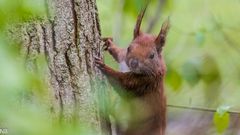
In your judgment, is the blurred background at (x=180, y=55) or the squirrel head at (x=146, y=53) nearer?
the blurred background at (x=180, y=55)

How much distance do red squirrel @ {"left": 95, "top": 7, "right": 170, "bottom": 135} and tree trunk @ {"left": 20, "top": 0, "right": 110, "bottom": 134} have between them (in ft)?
1.13

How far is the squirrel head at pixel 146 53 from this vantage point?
2.05m

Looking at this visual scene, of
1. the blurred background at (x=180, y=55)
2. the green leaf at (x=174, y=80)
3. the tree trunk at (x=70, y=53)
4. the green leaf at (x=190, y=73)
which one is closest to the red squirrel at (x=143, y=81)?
the blurred background at (x=180, y=55)

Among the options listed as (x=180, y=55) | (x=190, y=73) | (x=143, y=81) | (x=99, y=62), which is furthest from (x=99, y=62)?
(x=180, y=55)

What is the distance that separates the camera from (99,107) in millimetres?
1679

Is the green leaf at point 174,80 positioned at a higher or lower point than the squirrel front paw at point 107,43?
lower

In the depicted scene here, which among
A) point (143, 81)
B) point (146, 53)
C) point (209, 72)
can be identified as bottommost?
point (209, 72)

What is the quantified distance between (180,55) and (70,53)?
2.36 meters

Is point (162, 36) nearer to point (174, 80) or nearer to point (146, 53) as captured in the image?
point (146, 53)

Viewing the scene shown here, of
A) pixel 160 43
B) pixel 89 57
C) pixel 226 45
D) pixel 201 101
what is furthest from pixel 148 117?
pixel 226 45

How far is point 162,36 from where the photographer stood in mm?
2088

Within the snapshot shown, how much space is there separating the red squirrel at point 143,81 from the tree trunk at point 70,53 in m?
0.34

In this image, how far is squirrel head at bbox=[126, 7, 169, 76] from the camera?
205 cm

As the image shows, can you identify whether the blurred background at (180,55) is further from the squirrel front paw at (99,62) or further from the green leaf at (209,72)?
the squirrel front paw at (99,62)
